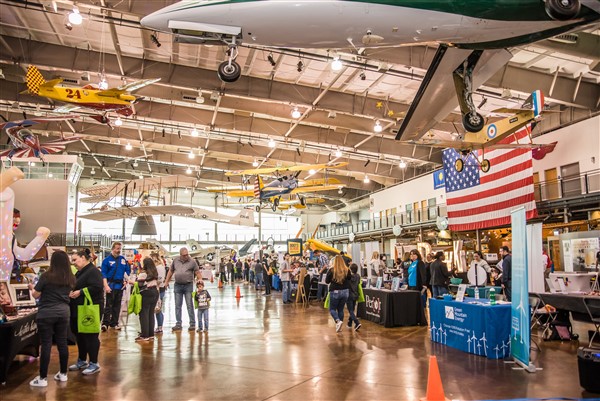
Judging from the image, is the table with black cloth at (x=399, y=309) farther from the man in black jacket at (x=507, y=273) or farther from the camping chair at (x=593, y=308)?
the camping chair at (x=593, y=308)

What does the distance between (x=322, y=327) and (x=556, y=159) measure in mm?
14595

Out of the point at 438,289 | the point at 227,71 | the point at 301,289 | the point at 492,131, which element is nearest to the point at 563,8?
the point at 227,71

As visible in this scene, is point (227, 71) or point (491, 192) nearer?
point (227, 71)

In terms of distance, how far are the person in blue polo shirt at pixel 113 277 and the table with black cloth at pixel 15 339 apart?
96.7 inches

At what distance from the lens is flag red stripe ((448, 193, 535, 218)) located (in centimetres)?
1759

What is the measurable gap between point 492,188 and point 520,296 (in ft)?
49.6

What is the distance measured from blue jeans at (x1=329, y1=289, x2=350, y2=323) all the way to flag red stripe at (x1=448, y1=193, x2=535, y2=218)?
11.8 m

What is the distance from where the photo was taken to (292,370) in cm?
561

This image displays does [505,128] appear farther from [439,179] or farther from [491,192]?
[439,179]

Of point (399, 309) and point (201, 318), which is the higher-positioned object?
point (399, 309)

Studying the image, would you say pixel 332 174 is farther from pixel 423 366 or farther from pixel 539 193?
pixel 423 366

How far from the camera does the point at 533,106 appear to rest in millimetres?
12477

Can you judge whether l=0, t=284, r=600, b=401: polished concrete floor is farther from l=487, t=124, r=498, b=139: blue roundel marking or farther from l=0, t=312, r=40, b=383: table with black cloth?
l=487, t=124, r=498, b=139: blue roundel marking

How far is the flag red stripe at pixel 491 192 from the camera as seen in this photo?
17578 mm
